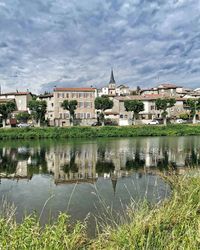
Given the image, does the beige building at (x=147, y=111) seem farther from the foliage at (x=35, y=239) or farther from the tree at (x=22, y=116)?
the foliage at (x=35, y=239)

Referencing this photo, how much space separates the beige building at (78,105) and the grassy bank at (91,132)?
A: 59.5 feet

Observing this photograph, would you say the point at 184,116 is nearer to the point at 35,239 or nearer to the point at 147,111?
the point at 147,111

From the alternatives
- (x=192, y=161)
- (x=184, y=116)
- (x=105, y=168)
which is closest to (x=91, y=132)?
(x=184, y=116)

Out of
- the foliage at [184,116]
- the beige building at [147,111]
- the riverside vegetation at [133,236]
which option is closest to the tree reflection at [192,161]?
the riverside vegetation at [133,236]

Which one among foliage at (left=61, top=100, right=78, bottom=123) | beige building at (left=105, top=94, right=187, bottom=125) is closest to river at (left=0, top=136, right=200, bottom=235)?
foliage at (left=61, top=100, right=78, bottom=123)

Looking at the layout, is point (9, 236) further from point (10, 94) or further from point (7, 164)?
point (10, 94)

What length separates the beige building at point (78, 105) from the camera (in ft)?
240

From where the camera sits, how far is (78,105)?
73188 millimetres

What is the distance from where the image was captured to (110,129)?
55.1 m

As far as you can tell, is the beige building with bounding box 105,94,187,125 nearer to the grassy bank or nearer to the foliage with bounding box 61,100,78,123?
the foliage with bounding box 61,100,78,123

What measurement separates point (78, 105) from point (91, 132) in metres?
21.1

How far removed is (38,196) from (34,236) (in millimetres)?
7163

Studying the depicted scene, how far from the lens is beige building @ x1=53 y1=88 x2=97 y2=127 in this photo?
7300 centimetres

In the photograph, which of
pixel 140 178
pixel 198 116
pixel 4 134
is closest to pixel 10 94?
pixel 4 134
